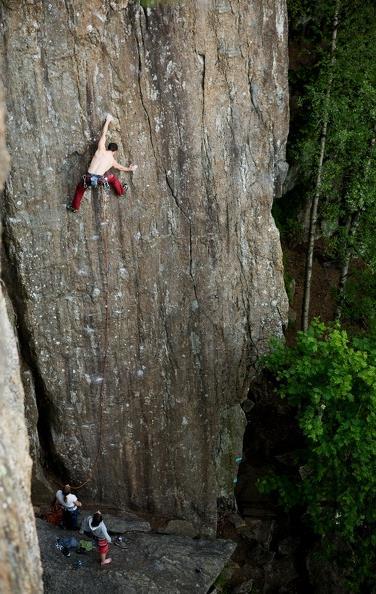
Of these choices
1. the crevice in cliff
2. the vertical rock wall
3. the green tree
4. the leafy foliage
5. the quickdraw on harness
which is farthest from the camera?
the green tree

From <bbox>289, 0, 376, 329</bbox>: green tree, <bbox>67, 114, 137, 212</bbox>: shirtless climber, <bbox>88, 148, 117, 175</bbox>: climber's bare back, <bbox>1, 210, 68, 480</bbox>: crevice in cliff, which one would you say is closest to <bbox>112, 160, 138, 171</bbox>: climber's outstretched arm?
<bbox>67, 114, 137, 212</bbox>: shirtless climber

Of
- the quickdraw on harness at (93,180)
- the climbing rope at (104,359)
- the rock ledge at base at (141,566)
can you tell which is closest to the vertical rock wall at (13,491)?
the quickdraw on harness at (93,180)

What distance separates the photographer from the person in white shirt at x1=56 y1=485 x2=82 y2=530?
1327cm

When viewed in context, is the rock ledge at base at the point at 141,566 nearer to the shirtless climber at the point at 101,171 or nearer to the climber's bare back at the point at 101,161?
the shirtless climber at the point at 101,171

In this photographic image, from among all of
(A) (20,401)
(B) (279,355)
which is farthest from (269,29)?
(A) (20,401)

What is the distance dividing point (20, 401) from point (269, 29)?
904cm

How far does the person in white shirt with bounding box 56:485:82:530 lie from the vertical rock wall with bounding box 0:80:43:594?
205 inches

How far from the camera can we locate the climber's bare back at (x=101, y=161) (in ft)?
40.9

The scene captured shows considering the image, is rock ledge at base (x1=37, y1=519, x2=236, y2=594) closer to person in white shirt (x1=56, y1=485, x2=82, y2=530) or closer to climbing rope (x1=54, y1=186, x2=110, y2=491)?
person in white shirt (x1=56, y1=485, x2=82, y2=530)

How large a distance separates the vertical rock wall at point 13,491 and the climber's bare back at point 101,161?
188 inches

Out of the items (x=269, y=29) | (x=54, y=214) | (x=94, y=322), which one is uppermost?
(x=269, y=29)

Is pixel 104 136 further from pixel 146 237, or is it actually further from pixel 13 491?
pixel 13 491

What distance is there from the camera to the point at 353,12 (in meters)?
16.3

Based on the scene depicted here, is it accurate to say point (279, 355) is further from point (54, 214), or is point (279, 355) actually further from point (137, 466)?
point (54, 214)
